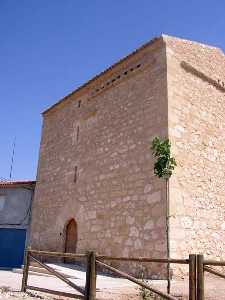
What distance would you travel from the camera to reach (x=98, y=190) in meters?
10.1

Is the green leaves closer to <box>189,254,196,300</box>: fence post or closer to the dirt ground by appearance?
the dirt ground

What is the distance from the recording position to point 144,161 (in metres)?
8.93

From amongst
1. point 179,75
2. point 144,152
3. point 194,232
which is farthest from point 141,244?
point 179,75

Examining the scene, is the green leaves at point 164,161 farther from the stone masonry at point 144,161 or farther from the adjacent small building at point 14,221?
the adjacent small building at point 14,221

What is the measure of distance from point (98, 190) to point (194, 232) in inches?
122

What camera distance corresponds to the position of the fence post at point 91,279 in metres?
5.02

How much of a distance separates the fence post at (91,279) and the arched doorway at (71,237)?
5.53m

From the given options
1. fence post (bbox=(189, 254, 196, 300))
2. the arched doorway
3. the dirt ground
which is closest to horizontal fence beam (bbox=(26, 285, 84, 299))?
the dirt ground

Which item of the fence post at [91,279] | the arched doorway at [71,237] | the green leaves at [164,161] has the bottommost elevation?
the fence post at [91,279]

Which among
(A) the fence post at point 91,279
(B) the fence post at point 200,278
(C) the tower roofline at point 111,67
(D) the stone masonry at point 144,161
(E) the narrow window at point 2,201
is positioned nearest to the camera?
(B) the fence post at point 200,278

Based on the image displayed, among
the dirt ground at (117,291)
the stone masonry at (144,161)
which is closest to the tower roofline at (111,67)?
the stone masonry at (144,161)

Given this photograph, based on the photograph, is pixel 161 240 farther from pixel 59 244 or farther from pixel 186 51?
pixel 186 51

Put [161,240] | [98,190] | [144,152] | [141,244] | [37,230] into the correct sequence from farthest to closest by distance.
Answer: [37,230]
[98,190]
[144,152]
[141,244]
[161,240]

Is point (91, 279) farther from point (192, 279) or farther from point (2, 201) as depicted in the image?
point (2, 201)
